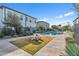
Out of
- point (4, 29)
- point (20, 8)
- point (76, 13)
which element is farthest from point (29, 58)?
point (76, 13)

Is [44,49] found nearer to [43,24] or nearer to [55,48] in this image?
[55,48]

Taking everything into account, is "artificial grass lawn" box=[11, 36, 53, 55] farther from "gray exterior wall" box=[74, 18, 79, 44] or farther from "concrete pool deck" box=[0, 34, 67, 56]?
"gray exterior wall" box=[74, 18, 79, 44]

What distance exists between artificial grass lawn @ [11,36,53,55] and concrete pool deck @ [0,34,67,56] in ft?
0.16

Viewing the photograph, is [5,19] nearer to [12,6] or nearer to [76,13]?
[12,6]

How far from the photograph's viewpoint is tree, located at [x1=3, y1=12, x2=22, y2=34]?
3010mm

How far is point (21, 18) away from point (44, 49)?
59cm

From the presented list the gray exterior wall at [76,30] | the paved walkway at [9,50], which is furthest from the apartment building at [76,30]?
the paved walkway at [9,50]

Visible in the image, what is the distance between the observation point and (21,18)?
3064 mm

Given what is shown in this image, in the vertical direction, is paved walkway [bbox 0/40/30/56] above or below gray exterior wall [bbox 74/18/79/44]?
below

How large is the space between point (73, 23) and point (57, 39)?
351 mm

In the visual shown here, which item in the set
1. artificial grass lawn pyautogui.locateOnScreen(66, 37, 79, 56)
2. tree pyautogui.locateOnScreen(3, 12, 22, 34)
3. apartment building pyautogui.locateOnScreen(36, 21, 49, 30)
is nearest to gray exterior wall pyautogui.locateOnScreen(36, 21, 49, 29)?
apartment building pyautogui.locateOnScreen(36, 21, 49, 30)

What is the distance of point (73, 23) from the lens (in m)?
3.04

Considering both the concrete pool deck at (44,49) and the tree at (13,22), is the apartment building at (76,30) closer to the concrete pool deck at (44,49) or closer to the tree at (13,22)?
the concrete pool deck at (44,49)

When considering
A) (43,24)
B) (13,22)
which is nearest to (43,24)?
(43,24)
